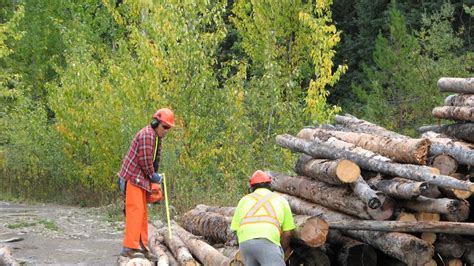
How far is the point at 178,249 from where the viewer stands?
38.4 feet

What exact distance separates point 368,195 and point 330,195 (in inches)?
41.4

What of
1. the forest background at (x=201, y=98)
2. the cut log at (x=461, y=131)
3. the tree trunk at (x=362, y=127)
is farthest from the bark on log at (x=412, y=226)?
the forest background at (x=201, y=98)

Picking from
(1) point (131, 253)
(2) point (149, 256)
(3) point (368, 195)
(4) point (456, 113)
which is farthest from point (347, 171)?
(1) point (131, 253)

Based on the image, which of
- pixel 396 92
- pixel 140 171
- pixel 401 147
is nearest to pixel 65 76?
pixel 396 92

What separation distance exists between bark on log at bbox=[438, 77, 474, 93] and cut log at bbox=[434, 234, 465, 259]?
342cm

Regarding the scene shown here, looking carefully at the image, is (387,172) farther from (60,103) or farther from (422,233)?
(60,103)

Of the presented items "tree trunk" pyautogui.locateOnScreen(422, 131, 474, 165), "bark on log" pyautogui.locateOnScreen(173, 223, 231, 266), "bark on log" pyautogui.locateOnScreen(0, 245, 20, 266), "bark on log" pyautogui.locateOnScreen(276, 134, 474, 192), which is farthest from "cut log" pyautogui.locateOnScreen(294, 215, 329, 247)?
"bark on log" pyautogui.locateOnScreen(0, 245, 20, 266)

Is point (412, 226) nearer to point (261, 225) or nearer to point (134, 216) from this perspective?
point (261, 225)

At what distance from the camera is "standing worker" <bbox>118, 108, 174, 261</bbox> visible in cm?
1163

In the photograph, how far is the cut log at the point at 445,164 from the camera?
1041 cm

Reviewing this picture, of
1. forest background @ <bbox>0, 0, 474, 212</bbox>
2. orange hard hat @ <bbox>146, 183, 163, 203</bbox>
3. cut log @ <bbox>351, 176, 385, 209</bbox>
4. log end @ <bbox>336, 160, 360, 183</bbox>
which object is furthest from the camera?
forest background @ <bbox>0, 0, 474, 212</bbox>

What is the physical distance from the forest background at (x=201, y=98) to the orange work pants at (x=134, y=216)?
17.2 ft

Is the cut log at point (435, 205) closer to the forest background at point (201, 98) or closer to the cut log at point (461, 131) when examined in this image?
the cut log at point (461, 131)

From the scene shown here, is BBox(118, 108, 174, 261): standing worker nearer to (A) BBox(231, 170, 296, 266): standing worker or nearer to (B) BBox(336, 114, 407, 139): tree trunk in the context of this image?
(A) BBox(231, 170, 296, 266): standing worker
